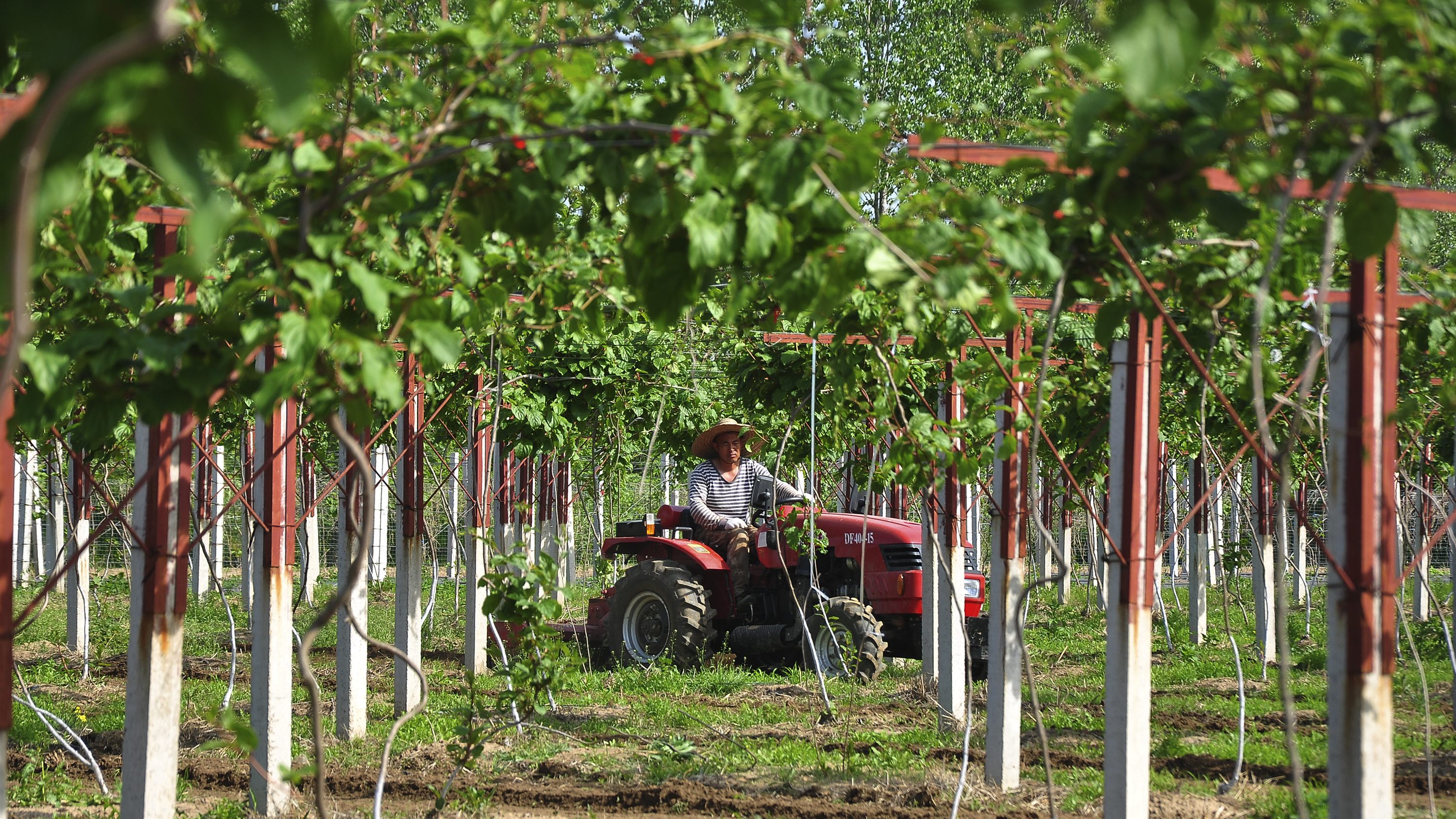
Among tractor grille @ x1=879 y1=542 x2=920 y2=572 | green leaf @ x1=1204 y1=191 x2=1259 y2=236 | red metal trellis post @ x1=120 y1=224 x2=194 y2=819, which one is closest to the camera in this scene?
green leaf @ x1=1204 y1=191 x2=1259 y2=236

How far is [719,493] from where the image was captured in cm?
927

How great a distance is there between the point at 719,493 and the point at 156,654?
5.90 m

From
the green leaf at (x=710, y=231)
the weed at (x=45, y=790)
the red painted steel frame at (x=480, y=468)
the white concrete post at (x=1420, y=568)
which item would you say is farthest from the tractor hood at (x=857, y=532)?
the green leaf at (x=710, y=231)

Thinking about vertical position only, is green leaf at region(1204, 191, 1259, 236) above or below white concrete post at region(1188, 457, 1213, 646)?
above

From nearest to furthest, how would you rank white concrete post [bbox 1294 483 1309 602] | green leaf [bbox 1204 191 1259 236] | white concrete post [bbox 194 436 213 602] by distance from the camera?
green leaf [bbox 1204 191 1259 236] < white concrete post [bbox 194 436 213 602] < white concrete post [bbox 1294 483 1309 602]

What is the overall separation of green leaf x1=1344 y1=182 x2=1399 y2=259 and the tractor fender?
727 centimetres

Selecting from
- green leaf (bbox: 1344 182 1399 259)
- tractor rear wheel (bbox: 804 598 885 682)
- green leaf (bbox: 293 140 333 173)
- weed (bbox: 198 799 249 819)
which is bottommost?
weed (bbox: 198 799 249 819)

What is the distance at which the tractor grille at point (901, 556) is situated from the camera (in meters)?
8.87

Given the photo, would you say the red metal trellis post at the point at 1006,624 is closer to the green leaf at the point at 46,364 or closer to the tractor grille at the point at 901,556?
the tractor grille at the point at 901,556

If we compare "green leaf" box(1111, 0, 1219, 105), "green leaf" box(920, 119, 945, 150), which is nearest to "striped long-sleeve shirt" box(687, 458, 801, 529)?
"green leaf" box(920, 119, 945, 150)

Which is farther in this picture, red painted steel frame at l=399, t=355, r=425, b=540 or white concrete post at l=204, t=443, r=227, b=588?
white concrete post at l=204, t=443, r=227, b=588

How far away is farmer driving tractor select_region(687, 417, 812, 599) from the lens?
9.07m

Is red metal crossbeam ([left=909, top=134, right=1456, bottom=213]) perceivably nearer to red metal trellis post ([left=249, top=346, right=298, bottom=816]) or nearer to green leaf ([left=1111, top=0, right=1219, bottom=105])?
green leaf ([left=1111, top=0, right=1219, bottom=105])

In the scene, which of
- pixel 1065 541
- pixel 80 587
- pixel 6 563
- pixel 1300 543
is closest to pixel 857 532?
pixel 80 587
